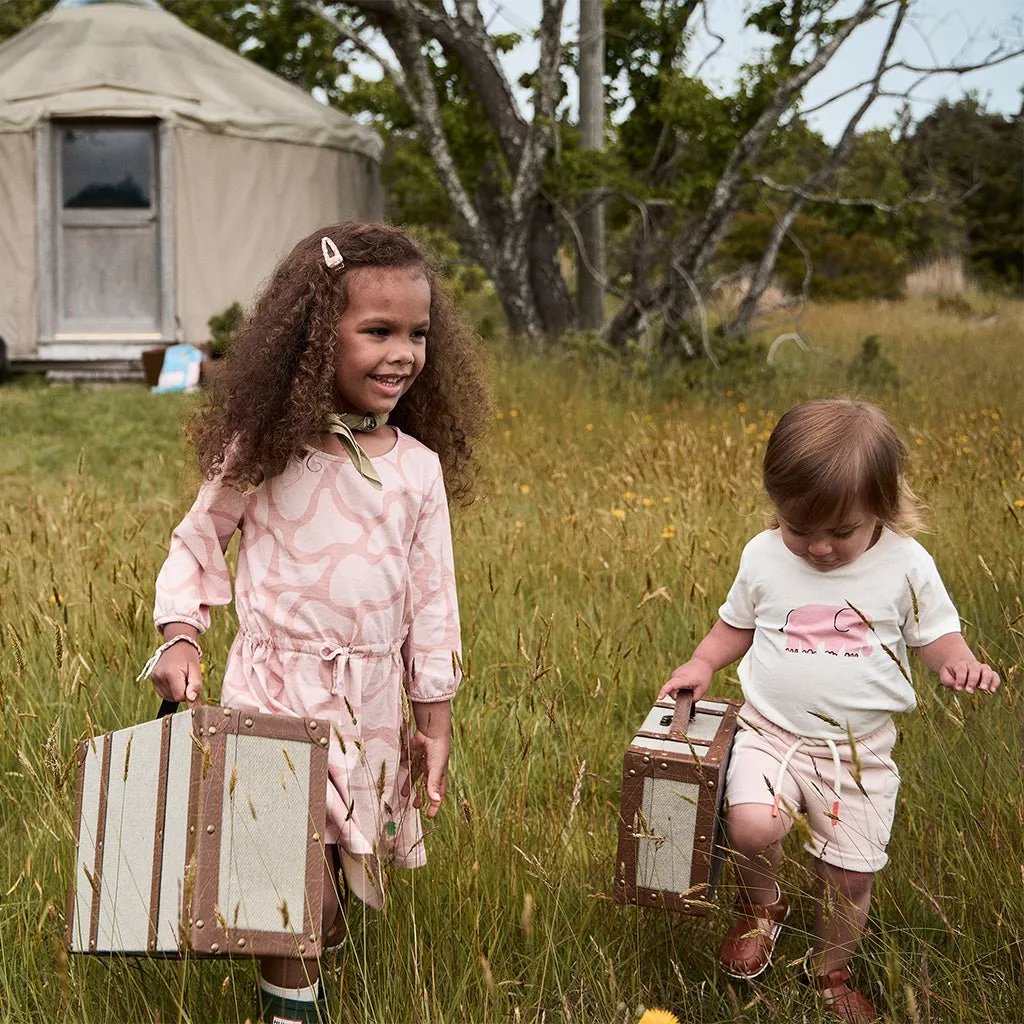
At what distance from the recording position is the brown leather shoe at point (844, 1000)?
1.80m

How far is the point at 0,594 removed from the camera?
3.19 m

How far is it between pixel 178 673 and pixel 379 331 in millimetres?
604

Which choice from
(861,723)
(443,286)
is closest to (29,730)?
(443,286)

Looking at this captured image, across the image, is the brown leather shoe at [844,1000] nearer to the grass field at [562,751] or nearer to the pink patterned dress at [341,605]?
the grass field at [562,751]

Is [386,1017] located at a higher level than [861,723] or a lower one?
lower

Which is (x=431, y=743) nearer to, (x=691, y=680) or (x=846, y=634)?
(x=691, y=680)

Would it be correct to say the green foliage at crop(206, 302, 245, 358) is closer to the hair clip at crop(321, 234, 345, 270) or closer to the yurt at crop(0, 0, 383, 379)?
the yurt at crop(0, 0, 383, 379)

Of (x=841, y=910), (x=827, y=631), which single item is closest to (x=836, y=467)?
(x=827, y=631)

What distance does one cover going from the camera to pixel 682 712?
6.37 feet

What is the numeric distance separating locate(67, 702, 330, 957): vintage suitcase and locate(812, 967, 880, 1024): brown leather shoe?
0.77m

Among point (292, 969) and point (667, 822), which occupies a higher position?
point (667, 822)

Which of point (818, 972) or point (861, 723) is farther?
point (861, 723)

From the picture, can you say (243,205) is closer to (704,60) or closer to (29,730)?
(704,60)

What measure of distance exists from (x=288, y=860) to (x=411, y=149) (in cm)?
920
